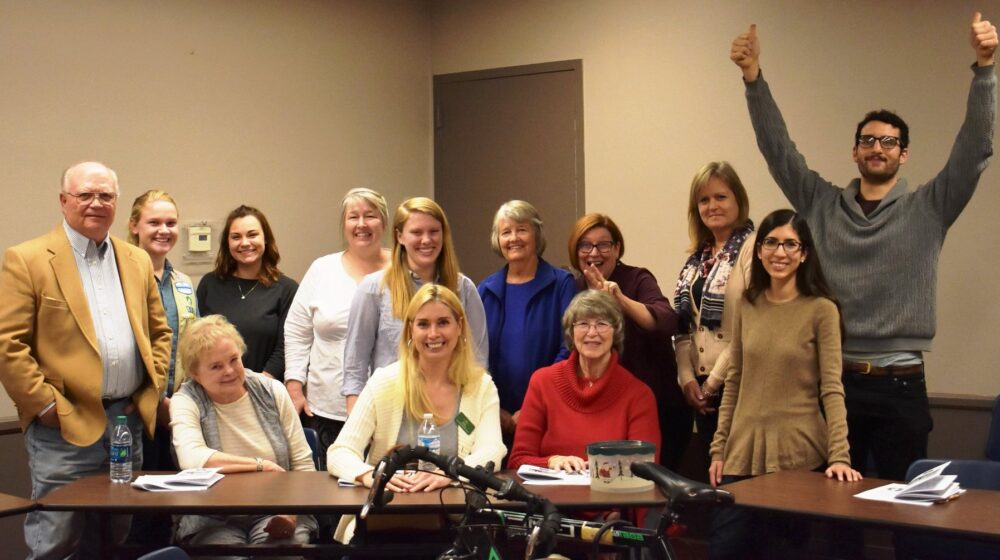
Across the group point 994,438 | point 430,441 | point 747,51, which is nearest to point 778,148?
point 747,51

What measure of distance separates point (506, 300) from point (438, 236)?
401 millimetres

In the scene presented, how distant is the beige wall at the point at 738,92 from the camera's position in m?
4.73

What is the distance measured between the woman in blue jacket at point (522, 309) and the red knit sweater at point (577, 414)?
361mm

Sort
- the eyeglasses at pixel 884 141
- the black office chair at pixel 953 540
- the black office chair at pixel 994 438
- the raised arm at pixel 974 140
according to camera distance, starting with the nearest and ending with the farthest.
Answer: the black office chair at pixel 953 540, the raised arm at pixel 974 140, the eyeglasses at pixel 884 141, the black office chair at pixel 994 438

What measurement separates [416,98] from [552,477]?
356 centimetres

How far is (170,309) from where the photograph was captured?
4.34 meters

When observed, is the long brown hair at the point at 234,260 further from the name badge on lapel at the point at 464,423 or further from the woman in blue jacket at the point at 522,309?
the name badge on lapel at the point at 464,423

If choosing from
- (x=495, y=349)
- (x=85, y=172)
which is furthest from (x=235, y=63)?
(x=495, y=349)

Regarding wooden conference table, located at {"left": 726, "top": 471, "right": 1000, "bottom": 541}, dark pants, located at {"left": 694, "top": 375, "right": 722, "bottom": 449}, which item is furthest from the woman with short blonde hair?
wooden conference table, located at {"left": 726, "top": 471, "right": 1000, "bottom": 541}

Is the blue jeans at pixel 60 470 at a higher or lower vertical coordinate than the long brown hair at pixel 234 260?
lower

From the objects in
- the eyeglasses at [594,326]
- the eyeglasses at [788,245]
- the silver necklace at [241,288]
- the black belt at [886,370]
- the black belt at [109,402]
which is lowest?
the black belt at [109,402]

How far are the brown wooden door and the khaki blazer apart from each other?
2914 millimetres

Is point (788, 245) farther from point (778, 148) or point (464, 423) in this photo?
point (464, 423)

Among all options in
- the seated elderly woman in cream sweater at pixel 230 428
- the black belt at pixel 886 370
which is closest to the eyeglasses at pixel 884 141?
the black belt at pixel 886 370
